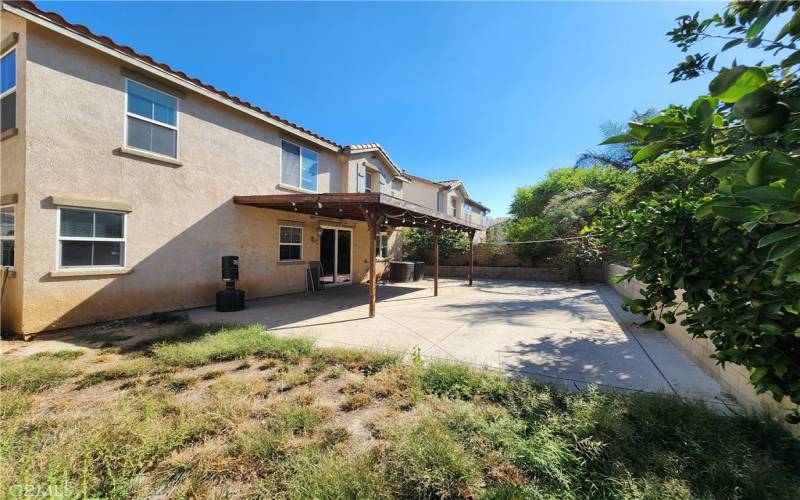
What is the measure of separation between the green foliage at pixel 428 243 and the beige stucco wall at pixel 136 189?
8.62 m

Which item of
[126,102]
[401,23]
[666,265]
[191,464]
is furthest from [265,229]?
[666,265]

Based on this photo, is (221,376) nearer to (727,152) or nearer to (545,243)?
(727,152)

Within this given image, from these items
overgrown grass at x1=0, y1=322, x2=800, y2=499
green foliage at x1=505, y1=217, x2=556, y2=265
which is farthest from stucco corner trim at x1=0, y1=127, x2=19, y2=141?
green foliage at x1=505, y1=217, x2=556, y2=265

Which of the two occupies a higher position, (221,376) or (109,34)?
(109,34)

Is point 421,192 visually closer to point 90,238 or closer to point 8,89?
point 90,238

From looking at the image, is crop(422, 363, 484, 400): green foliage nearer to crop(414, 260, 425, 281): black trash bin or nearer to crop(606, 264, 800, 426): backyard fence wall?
crop(606, 264, 800, 426): backyard fence wall

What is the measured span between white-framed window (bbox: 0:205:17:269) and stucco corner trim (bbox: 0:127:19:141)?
1258 mm

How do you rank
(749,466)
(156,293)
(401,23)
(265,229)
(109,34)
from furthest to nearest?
1. (265,229)
2. (401,23)
3. (156,293)
4. (109,34)
5. (749,466)

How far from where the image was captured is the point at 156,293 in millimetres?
6945

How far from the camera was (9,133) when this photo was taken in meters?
5.55

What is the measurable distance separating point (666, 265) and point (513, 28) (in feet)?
24.7

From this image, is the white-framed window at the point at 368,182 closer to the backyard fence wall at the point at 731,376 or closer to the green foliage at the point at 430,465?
the backyard fence wall at the point at 731,376

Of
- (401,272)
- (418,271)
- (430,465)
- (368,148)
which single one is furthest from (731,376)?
(368,148)

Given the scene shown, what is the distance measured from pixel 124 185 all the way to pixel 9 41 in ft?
9.48
